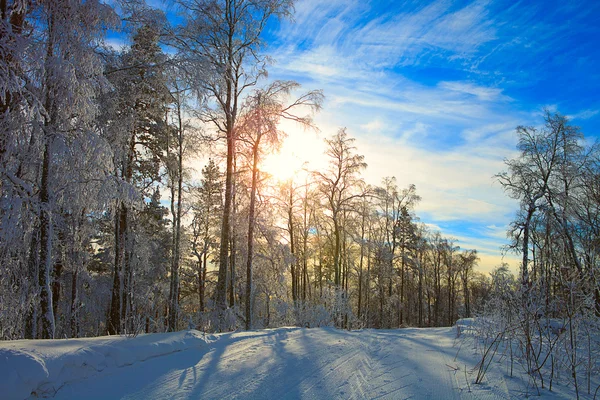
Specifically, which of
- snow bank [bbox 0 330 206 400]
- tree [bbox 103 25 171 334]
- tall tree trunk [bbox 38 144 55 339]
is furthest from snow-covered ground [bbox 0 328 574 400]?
tree [bbox 103 25 171 334]

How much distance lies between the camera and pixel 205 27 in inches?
434

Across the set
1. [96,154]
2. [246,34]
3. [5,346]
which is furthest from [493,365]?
[246,34]

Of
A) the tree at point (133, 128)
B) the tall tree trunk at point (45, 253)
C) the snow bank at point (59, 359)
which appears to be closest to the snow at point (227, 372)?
the snow bank at point (59, 359)

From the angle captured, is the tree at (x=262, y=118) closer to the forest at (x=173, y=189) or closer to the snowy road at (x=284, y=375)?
the forest at (x=173, y=189)

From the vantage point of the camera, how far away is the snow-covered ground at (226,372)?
3.26 meters

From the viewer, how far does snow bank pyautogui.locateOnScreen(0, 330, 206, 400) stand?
9.90ft

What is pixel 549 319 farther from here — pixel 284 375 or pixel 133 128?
pixel 133 128

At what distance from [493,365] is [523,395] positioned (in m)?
1.39

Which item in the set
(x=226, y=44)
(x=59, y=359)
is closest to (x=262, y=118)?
(x=226, y=44)

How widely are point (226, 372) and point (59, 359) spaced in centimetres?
168

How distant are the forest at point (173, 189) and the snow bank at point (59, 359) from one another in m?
0.71

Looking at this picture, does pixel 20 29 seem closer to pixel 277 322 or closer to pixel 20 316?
pixel 20 316

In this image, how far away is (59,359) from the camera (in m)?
3.44

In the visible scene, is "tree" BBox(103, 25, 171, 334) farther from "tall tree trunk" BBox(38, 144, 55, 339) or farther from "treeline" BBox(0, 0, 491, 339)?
"tall tree trunk" BBox(38, 144, 55, 339)
